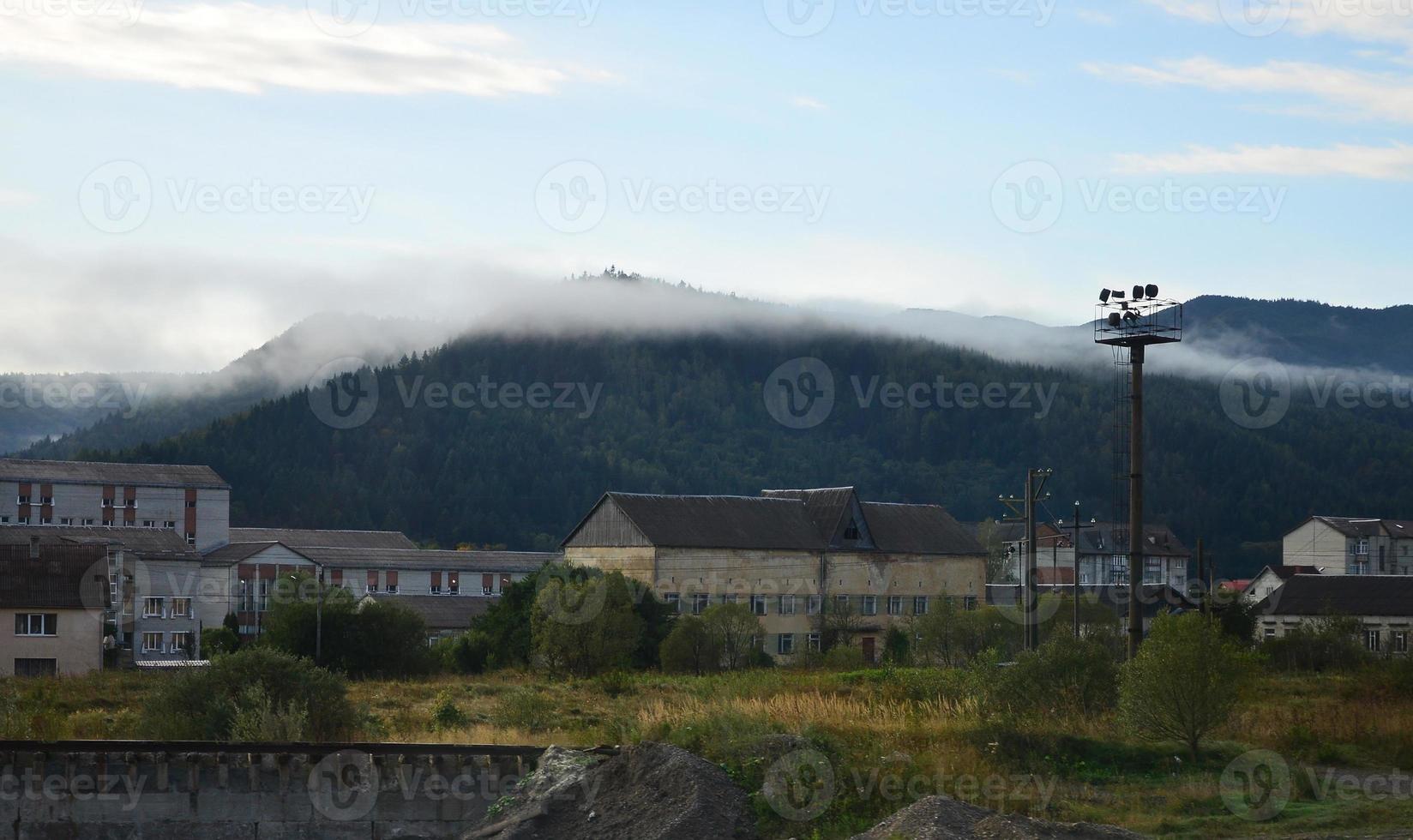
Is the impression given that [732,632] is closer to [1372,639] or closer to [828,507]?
[828,507]

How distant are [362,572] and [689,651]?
51.4 m

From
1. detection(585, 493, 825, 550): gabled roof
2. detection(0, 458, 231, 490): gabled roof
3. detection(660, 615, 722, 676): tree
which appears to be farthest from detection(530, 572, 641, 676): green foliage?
detection(0, 458, 231, 490): gabled roof

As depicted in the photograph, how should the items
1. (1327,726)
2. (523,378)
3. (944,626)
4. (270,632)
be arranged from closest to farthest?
(1327,726), (270,632), (944,626), (523,378)

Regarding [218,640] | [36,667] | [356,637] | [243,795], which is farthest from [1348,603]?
[243,795]

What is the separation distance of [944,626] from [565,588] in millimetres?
17269

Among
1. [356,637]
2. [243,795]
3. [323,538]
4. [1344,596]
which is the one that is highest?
[243,795]

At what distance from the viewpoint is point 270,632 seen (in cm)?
4919

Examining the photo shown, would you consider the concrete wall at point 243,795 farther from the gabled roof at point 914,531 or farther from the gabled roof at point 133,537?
the gabled roof at point 133,537

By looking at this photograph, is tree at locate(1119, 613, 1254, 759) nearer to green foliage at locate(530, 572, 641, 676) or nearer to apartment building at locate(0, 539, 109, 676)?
green foliage at locate(530, 572, 641, 676)

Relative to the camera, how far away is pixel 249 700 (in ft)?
75.8

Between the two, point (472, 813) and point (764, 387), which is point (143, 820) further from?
point (764, 387)

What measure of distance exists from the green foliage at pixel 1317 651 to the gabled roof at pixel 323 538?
75.5 metres

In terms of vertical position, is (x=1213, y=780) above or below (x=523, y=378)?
below

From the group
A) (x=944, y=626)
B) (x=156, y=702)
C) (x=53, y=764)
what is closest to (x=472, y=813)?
(x=53, y=764)
